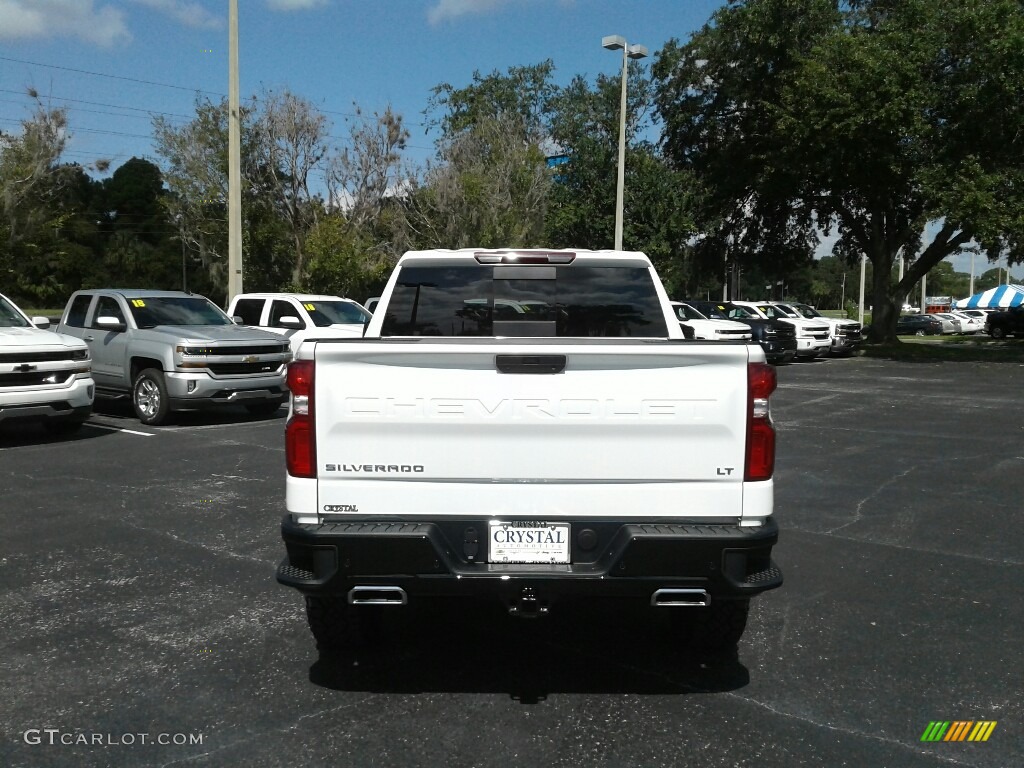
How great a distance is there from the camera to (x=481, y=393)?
3.84m

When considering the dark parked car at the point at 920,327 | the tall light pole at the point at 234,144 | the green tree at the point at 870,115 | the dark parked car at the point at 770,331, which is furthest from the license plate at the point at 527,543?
the dark parked car at the point at 920,327

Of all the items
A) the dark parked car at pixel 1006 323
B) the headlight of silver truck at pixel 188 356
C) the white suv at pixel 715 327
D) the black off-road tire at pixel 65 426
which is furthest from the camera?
the dark parked car at pixel 1006 323

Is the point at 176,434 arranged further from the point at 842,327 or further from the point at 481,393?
the point at 842,327

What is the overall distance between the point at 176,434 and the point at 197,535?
18.3 feet

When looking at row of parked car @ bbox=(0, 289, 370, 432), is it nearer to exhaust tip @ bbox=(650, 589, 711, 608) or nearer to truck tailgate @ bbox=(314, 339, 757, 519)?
truck tailgate @ bbox=(314, 339, 757, 519)

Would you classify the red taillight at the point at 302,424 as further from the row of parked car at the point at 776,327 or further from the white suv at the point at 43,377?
the row of parked car at the point at 776,327

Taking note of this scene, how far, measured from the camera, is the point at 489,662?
4.61 metres

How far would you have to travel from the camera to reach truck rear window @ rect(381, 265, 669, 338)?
17.6ft

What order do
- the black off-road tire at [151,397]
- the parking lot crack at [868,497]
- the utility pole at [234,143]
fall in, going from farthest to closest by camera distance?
the utility pole at [234,143]
the black off-road tire at [151,397]
the parking lot crack at [868,497]

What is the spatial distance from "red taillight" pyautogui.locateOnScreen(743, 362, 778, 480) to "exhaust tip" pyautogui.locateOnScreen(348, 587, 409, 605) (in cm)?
146

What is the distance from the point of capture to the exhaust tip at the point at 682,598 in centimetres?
385

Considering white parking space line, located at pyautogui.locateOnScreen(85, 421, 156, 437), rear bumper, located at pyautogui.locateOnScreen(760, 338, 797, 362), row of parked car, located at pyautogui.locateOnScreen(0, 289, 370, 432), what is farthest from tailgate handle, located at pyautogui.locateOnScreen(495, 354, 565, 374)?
rear bumper, located at pyautogui.locateOnScreen(760, 338, 797, 362)

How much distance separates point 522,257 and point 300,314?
1161 cm

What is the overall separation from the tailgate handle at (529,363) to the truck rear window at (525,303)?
1512mm
